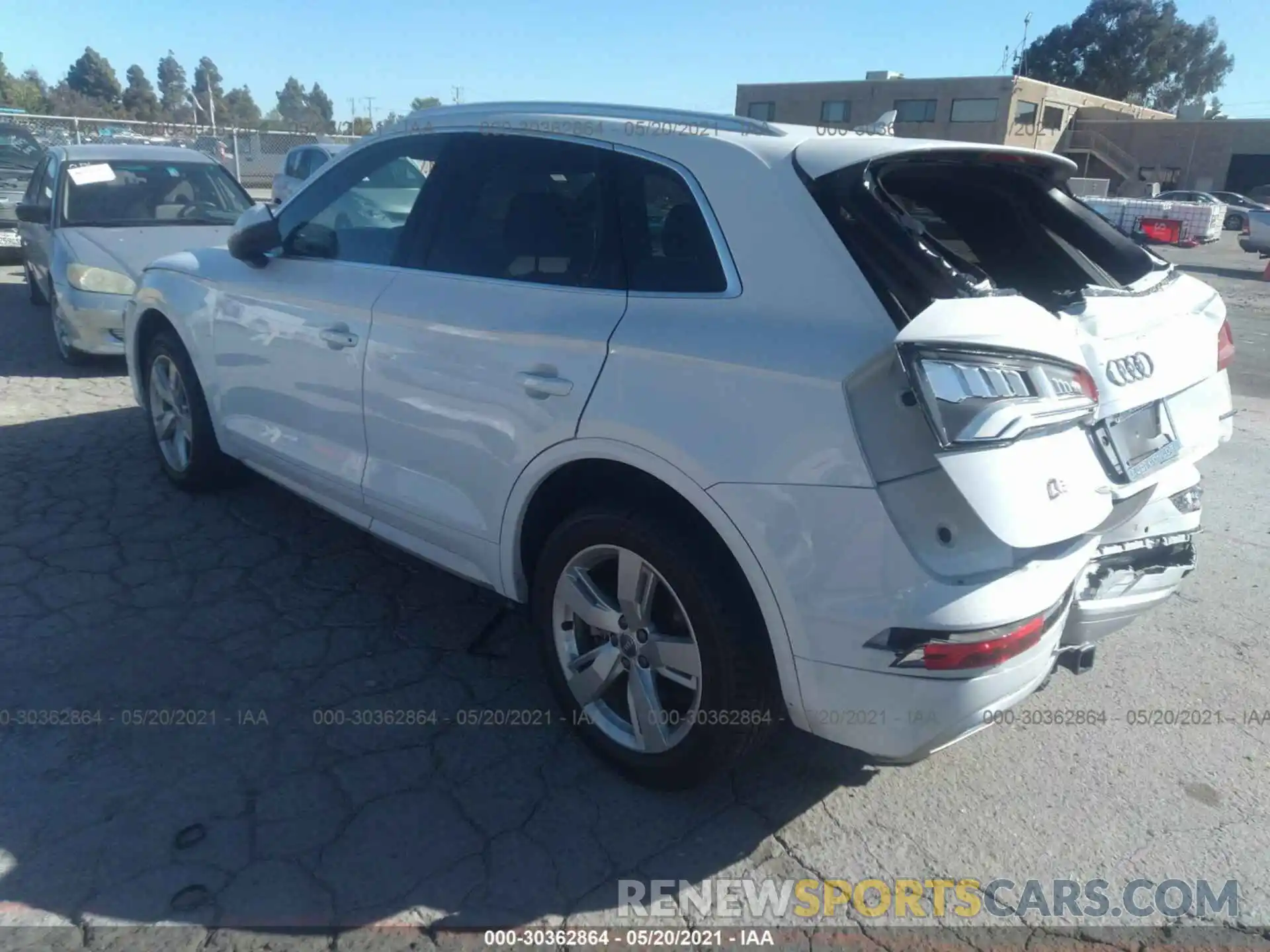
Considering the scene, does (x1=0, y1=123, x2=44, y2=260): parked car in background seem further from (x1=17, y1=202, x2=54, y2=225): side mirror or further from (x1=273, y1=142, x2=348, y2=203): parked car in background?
(x1=273, y1=142, x2=348, y2=203): parked car in background

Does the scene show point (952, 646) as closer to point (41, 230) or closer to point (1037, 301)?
point (1037, 301)

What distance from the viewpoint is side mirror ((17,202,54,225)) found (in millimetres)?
7773

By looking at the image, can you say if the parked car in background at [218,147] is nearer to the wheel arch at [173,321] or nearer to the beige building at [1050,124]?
the wheel arch at [173,321]

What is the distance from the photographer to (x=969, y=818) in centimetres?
283

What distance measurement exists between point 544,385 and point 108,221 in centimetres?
681

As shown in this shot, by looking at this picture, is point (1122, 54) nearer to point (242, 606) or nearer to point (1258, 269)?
point (1258, 269)

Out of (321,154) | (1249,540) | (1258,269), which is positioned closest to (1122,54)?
(1258,269)

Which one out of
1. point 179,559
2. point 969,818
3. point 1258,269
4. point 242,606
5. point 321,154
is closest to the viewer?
point 969,818

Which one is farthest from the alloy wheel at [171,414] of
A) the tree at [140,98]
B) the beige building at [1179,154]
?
the tree at [140,98]

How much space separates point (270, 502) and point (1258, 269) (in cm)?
2455

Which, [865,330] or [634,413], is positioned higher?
[865,330]

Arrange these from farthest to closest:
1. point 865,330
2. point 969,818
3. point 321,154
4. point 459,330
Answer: point 321,154, point 459,330, point 969,818, point 865,330

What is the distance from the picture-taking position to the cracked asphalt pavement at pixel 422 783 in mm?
2486

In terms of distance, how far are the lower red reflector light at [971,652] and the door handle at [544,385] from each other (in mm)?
1210
